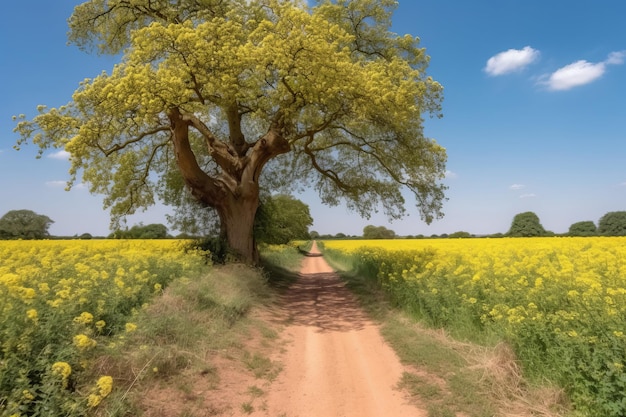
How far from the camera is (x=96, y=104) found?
39.8 ft

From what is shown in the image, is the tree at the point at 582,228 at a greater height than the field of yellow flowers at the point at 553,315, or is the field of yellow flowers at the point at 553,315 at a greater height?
the tree at the point at 582,228

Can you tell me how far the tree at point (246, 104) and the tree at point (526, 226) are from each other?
132 feet

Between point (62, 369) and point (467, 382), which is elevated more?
point (62, 369)

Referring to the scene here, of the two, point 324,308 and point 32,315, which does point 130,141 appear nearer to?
point 324,308

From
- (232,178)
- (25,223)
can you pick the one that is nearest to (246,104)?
(232,178)

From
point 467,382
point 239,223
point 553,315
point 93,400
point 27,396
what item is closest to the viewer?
point 27,396

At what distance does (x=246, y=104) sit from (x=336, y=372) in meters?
12.7

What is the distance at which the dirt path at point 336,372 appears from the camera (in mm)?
5309

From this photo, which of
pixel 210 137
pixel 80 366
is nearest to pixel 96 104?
pixel 210 137

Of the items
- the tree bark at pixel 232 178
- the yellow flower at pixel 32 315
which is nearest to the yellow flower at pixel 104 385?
the yellow flower at pixel 32 315

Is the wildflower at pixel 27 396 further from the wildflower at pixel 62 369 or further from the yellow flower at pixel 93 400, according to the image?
the yellow flower at pixel 93 400

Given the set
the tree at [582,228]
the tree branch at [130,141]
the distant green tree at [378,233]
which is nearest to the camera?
the tree branch at [130,141]

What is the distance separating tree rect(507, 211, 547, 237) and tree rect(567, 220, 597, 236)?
406 centimetres

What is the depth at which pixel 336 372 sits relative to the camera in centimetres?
672
